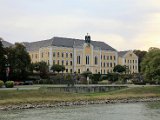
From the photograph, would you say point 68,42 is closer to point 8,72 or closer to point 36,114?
point 8,72

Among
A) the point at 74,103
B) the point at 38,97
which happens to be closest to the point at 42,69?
the point at 38,97

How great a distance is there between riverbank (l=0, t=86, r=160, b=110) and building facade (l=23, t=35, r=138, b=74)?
204 feet

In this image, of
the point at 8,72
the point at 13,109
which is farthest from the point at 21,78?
the point at 13,109

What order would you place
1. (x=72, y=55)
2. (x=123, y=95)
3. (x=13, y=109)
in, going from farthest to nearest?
(x=72, y=55), (x=123, y=95), (x=13, y=109)

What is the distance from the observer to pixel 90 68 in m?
133

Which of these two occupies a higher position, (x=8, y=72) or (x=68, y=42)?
(x=68, y=42)

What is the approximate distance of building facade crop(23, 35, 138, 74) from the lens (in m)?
125

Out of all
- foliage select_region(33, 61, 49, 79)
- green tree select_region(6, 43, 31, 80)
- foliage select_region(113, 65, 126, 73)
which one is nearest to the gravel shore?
green tree select_region(6, 43, 31, 80)

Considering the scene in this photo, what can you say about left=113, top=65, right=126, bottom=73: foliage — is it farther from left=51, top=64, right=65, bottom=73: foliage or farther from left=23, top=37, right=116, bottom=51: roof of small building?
left=51, top=64, right=65, bottom=73: foliage

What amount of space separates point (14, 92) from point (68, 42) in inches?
3038

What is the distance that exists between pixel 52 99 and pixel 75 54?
77.7 meters

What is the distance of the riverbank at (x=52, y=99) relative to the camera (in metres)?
48.0

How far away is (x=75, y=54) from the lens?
130 meters

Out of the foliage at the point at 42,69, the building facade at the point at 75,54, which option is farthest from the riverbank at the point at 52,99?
the building facade at the point at 75,54
